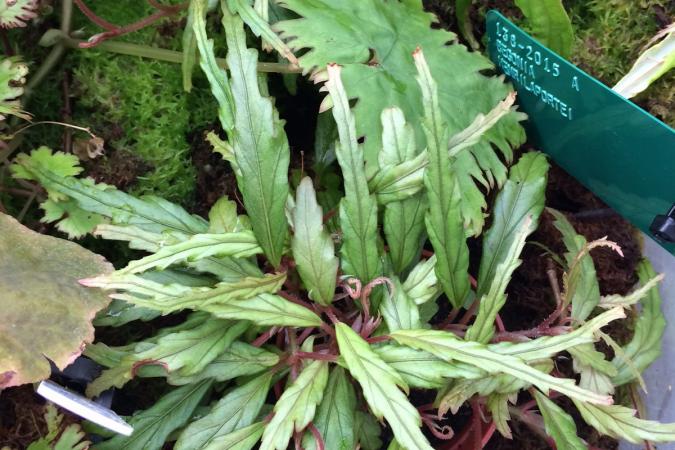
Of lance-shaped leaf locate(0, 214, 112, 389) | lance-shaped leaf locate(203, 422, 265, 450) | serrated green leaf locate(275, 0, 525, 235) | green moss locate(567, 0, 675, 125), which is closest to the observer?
lance-shaped leaf locate(0, 214, 112, 389)

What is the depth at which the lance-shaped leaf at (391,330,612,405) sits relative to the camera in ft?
2.14

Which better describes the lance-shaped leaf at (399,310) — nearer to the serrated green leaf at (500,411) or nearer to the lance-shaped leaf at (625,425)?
the serrated green leaf at (500,411)

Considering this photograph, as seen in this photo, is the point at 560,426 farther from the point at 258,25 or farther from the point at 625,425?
the point at 258,25

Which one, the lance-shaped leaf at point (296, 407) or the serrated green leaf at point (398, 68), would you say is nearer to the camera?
the lance-shaped leaf at point (296, 407)

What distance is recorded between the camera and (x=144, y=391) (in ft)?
3.06

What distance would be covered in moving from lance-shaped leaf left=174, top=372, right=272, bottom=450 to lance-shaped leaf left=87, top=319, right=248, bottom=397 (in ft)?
0.22

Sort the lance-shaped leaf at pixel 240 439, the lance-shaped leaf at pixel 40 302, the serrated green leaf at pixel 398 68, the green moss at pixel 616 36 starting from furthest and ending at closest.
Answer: the green moss at pixel 616 36 → the serrated green leaf at pixel 398 68 → the lance-shaped leaf at pixel 240 439 → the lance-shaped leaf at pixel 40 302

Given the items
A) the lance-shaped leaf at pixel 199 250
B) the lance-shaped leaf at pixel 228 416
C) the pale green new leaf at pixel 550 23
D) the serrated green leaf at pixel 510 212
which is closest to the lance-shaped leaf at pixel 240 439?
the lance-shaped leaf at pixel 228 416

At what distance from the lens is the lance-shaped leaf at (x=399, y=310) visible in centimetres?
77

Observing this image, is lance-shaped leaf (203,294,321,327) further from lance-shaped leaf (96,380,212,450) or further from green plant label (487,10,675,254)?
green plant label (487,10,675,254)

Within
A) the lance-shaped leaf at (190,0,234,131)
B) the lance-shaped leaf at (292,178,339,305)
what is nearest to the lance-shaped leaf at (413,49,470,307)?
the lance-shaped leaf at (292,178,339,305)

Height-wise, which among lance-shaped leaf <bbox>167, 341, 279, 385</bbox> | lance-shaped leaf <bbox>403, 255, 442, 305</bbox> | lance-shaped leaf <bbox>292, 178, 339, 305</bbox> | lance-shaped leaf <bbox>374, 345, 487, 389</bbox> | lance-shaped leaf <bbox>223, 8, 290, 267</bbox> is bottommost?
lance-shaped leaf <bbox>167, 341, 279, 385</bbox>

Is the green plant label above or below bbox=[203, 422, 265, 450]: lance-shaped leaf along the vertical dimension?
above

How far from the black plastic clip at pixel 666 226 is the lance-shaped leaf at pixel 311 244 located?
43cm
